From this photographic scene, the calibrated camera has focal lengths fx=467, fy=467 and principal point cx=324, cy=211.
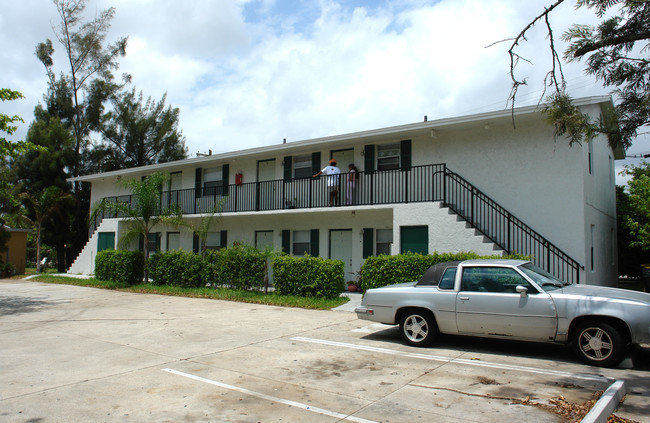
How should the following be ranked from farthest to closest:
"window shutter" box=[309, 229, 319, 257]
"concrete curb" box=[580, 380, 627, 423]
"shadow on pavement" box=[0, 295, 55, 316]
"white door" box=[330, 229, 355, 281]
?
"window shutter" box=[309, 229, 319, 257] < "white door" box=[330, 229, 355, 281] < "shadow on pavement" box=[0, 295, 55, 316] < "concrete curb" box=[580, 380, 627, 423]

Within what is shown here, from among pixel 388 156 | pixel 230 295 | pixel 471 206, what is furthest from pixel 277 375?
pixel 388 156

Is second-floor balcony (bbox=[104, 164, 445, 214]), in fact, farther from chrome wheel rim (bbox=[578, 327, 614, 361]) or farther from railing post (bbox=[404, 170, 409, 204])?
chrome wheel rim (bbox=[578, 327, 614, 361])

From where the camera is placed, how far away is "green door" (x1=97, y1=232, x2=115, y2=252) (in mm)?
23734

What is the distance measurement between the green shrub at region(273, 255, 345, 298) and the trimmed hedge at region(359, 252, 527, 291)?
106 cm

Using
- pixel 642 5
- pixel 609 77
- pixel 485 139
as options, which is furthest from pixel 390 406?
pixel 485 139

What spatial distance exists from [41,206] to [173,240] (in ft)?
28.6

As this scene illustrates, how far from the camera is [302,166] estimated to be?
18.7m

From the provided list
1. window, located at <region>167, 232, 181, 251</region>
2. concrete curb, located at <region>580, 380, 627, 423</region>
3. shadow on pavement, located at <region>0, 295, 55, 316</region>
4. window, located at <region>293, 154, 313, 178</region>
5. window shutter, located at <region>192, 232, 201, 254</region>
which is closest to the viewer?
concrete curb, located at <region>580, 380, 627, 423</region>

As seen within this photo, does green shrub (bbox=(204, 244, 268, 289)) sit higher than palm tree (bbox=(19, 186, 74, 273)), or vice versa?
palm tree (bbox=(19, 186, 74, 273))

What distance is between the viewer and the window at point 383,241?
16.3 meters

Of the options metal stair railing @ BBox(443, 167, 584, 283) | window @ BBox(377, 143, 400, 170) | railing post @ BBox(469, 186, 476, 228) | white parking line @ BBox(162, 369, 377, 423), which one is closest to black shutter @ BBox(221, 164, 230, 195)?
window @ BBox(377, 143, 400, 170)

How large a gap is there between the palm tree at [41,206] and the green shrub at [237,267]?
1453cm

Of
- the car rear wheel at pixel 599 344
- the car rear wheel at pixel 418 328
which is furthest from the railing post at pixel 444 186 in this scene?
the car rear wheel at pixel 599 344

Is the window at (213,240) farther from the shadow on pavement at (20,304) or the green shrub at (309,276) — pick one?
the green shrub at (309,276)
